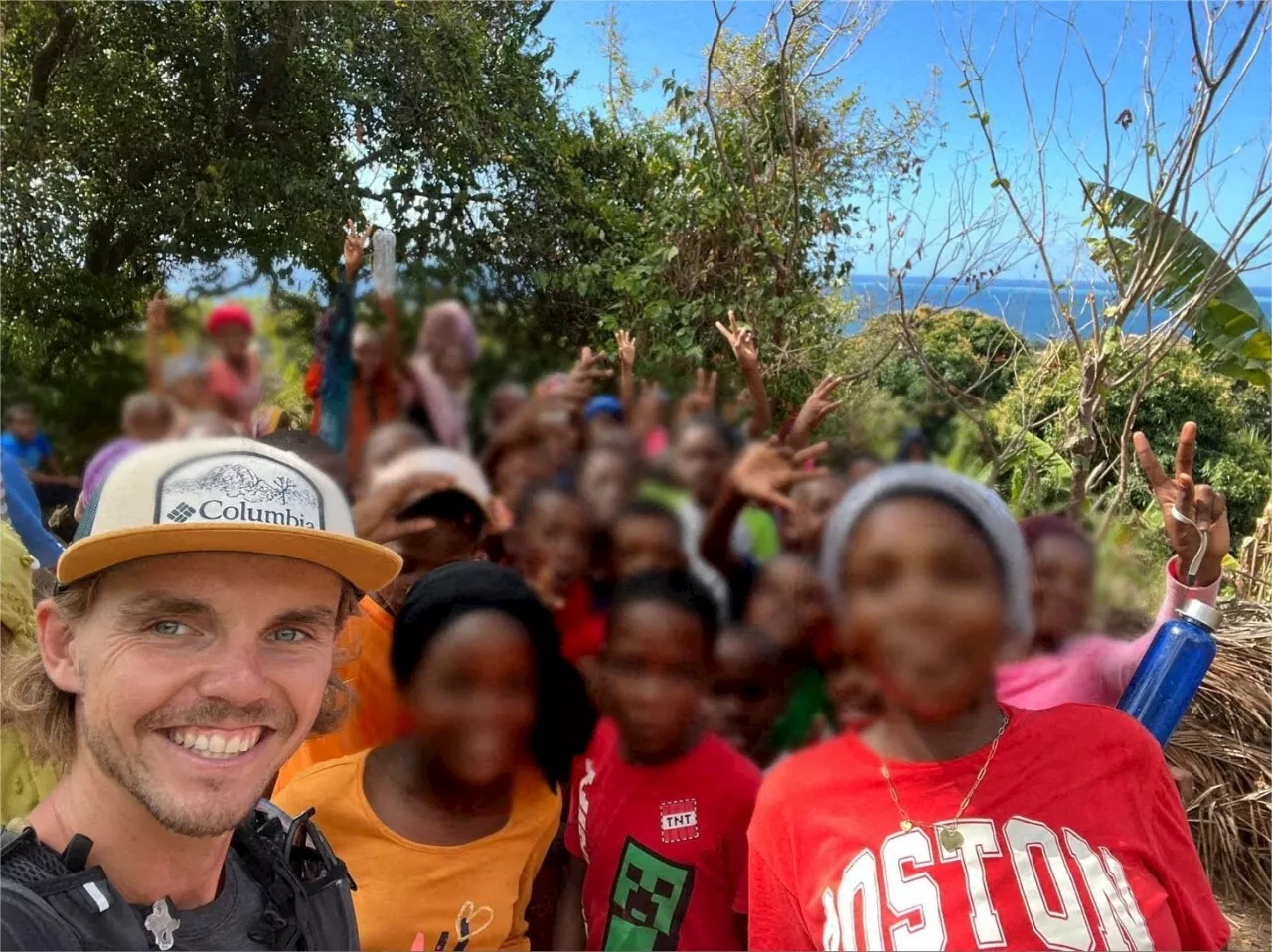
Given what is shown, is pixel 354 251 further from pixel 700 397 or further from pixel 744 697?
pixel 744 697

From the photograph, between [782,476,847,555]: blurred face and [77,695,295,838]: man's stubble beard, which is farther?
[782,476,847,555]: blurred face

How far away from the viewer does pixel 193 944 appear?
39.0 inches

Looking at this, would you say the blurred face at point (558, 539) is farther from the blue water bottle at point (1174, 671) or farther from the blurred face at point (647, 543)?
the blue water bottle at point (1174, 671)

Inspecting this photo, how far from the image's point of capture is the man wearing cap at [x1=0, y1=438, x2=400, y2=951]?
3.05ft

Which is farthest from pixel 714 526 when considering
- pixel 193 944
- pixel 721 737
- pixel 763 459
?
pixel 193 944

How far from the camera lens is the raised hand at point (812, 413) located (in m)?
1.20

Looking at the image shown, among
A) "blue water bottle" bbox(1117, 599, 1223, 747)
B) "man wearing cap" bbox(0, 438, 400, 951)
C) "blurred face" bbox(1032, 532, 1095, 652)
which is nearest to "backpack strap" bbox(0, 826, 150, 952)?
"man wearing cap" bbox(0, 438, 400, 951)

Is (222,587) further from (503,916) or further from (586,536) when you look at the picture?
(503,916)

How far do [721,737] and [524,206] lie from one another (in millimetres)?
844

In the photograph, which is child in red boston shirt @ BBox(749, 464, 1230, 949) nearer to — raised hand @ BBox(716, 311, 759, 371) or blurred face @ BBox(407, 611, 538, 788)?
raised hand @ BBox(716, 311, 759, 371)

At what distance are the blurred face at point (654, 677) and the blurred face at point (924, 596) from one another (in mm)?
244

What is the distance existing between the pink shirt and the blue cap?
74 cm

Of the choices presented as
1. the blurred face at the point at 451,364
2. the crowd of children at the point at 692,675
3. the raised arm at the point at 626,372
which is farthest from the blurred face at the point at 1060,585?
the blurred face at the point at 451,364

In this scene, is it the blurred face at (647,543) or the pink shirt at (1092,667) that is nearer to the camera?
the blurred face at (647,543)
